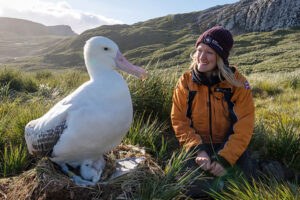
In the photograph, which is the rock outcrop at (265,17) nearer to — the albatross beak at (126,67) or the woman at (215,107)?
the woman at (215,107)

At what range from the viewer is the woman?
260 centimetres

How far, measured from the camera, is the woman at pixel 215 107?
2.60 metres

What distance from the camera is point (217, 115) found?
2775 millimetres

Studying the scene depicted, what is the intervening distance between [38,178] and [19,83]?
5.10m

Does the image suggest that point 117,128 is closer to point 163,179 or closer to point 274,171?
point 163,179

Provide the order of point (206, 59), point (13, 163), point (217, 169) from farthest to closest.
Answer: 1. point (206, 59)
2. point (13, 163)
3. point (217, 169)

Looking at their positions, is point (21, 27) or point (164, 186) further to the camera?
point (21, 27)

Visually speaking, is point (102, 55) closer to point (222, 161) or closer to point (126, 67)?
point (126, 67)

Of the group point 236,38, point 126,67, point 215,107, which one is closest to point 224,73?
point 215,107

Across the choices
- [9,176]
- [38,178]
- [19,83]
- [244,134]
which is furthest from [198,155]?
[19,83]

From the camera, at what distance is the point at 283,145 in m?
2.98

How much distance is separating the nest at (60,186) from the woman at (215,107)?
633 millimetres

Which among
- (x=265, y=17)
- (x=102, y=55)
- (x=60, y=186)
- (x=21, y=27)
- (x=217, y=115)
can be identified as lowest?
(x=60, y=186)

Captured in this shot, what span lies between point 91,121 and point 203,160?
1.19 meters
